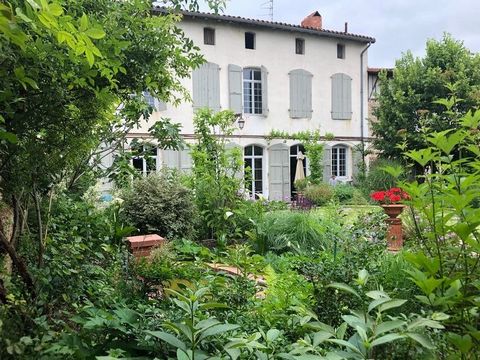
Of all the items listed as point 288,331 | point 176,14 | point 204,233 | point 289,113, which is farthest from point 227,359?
point 289,113

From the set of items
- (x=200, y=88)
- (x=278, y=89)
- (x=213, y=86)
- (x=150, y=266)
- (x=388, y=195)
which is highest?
(x=278, y=89)

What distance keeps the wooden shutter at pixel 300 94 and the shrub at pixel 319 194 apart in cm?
349

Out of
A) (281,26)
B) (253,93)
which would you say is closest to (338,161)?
(253,93)

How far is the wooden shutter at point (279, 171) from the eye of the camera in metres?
15.8

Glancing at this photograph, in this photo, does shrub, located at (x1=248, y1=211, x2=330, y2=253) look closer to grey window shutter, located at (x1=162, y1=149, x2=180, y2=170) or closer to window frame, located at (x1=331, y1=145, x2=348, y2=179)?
grey window shutter, located at (x1=162, y1=149, x2=180, y2=170)

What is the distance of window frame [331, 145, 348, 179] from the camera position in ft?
55.9

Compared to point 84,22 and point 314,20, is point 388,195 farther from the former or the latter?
point 314,20

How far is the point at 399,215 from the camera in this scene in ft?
20.2

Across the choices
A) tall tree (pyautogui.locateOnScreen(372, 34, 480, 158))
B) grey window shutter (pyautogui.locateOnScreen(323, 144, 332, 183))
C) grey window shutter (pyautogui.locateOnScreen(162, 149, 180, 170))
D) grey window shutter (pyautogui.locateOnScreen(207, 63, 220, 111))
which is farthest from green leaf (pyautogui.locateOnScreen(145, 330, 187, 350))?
grey window shutter (pyautogui.locateOnScreen(323, 144, 332, 183))

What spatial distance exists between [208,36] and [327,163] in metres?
6.56

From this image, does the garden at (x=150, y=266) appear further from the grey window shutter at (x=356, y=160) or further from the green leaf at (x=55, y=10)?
the grey window shutter at (x=356, y=160)

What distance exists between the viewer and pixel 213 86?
14391 mm

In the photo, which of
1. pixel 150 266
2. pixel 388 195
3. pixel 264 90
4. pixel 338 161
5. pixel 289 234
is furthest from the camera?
pixel 338 161

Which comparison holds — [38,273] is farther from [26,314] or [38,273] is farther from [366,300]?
[366,300]
